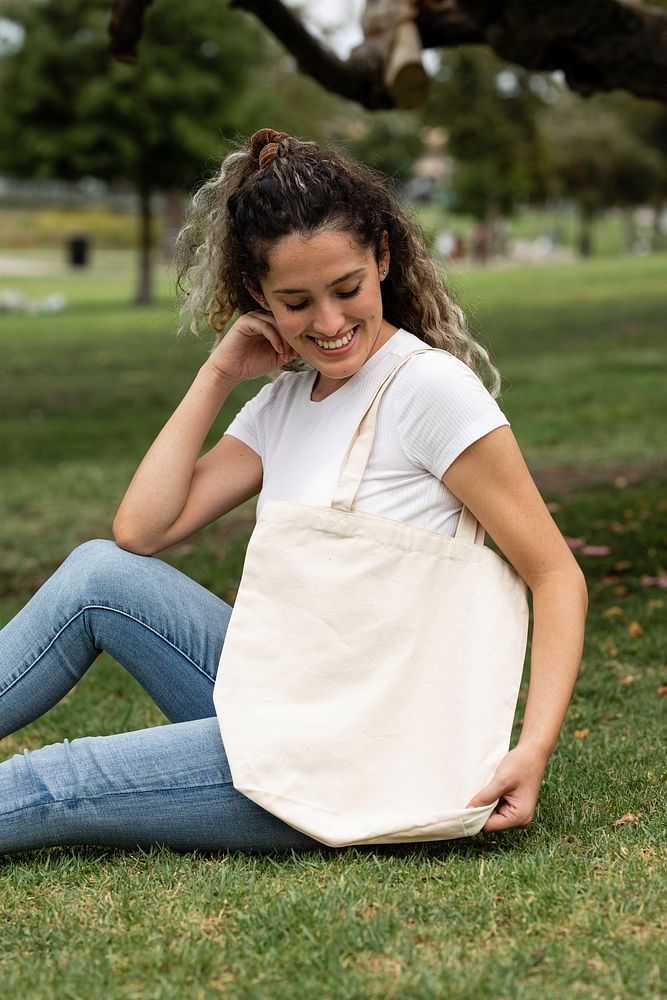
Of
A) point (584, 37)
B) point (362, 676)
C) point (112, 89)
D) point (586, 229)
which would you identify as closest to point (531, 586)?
point (362, 676)

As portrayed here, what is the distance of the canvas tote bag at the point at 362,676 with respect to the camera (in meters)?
2.55

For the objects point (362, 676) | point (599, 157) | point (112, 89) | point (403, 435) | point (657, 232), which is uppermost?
point (403, 435)

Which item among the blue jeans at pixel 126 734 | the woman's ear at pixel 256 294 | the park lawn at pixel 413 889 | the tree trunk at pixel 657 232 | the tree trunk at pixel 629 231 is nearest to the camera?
the park lawn at pixel 413 889

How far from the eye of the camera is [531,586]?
8.68ft

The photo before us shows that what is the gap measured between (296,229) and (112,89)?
66.9ft

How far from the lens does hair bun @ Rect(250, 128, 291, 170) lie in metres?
2.70

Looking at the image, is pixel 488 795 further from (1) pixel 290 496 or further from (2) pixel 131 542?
(2) pixel 131 542

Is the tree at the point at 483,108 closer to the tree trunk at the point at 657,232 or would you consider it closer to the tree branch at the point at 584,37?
the tree branch at the point at 584,37

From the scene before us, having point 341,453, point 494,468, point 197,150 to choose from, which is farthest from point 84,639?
point 197,150

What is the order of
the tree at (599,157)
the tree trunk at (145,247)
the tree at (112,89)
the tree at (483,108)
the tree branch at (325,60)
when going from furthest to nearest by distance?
the tree at (599,157)
the tree trunk at (145,247)
the tree at (112,89)
the tree at (483,108)
the tree branch at (325,60)

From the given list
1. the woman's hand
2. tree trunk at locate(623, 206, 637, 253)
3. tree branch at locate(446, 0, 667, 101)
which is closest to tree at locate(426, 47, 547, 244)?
tree branch at locate(446, 0, 667, 101)

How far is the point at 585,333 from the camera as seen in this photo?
657 inches

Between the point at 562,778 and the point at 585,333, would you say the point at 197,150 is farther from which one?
the point at 562,778

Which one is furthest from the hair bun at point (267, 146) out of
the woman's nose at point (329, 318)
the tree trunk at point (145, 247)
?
the tree trunk at point (145, 247)
